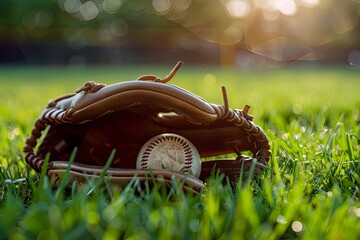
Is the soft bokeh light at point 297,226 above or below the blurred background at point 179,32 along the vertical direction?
above

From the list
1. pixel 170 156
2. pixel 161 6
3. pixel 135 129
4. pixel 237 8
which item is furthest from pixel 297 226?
pixel 161 6

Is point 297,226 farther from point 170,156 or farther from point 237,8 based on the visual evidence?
point 237,8

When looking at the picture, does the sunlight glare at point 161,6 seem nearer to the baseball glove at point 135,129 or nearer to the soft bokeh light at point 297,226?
the baseball glove at point 135,129

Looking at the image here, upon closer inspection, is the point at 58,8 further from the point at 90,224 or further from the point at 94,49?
the point at 90,224

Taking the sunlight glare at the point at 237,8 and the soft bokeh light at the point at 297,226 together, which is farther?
the sunlight glare at the point at 237,8

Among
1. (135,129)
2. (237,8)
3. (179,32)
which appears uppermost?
(135,129)

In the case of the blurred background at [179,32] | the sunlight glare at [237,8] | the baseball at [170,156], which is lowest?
the blurred background at [179,32]

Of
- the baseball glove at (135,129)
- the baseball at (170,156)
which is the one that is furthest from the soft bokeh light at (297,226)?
the baseball at (170,156)

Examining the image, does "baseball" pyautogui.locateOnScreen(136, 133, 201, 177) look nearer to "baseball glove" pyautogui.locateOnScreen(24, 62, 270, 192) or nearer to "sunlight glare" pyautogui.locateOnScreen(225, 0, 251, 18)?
A: "baseball glove" pyautogui.locateOnScreen(24, 62, 270, 192)
